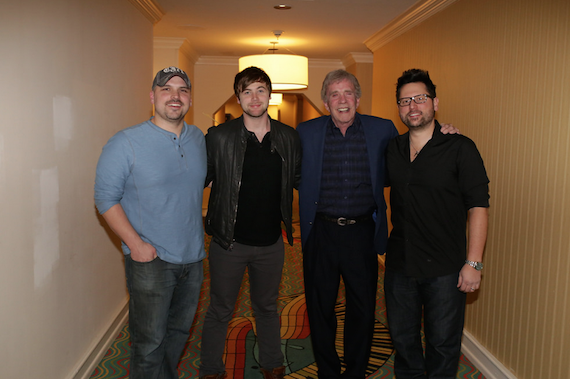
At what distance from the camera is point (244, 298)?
13.5 ft

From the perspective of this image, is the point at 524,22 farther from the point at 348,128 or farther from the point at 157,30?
the point at 157,30

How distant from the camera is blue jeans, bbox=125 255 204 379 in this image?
82.0 inches

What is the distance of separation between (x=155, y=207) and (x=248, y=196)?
521 mm

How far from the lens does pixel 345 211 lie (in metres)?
2.46

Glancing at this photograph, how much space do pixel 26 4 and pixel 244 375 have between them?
2240 millimetres

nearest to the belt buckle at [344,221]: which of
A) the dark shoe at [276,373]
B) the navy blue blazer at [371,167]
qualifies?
the navy blue blazer at [371,167]

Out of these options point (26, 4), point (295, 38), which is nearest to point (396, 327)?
point (26, 4)

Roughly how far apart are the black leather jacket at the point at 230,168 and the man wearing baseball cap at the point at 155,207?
0.61 feet

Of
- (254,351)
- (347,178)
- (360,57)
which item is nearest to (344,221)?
(347,178)

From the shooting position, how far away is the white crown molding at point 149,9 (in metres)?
4.01

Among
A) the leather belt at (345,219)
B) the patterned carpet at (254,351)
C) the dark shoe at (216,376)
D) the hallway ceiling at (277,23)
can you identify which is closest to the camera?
the leather belt at (345,219)

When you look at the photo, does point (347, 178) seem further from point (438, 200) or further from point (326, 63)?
point (326, 63)

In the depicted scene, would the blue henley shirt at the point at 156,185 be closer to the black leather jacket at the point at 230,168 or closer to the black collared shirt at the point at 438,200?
the black leather jacket at the point at 230,168

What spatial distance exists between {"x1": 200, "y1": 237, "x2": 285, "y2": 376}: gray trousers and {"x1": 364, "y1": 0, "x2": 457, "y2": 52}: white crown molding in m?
2.59
